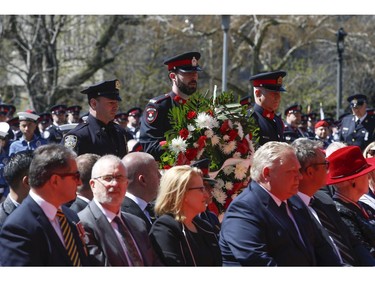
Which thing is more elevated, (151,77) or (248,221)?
(248,221)

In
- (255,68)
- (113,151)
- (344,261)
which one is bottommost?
(255,68)

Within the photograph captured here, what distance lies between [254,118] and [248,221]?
2.85m

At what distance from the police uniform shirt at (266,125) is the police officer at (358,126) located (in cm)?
1090

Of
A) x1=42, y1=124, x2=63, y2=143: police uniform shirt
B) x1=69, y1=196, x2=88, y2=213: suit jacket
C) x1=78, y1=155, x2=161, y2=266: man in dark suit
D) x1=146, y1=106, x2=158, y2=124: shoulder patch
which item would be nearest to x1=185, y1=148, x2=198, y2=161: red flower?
x1=146, y1=106, x2=158, y2=124: shoulder patch

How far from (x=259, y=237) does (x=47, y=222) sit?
5.08 feet

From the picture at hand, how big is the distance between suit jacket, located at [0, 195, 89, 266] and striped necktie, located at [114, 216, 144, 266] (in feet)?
1.87

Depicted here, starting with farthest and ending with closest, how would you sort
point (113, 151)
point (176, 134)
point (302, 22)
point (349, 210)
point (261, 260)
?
point (302, 22) < point (113, 151) < point (176, 134) < point (349, 210) < point (261, 260)

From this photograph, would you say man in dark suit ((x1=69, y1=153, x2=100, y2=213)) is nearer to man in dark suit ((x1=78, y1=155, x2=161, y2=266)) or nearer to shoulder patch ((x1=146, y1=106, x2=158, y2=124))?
man in dark suit ((x1=78, y1=155, x2=161, y2=266))

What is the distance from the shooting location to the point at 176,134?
25.7ft

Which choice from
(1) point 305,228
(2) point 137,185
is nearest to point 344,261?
(1) point 305,228

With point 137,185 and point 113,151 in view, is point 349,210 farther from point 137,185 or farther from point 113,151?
point 113,151

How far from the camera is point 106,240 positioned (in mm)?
5664

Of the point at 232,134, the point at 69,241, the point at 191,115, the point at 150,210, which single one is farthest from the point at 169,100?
the point at 69,241

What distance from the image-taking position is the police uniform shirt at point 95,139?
820 cm
